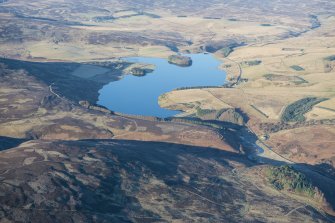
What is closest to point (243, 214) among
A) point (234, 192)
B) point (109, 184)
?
point (234, 192)

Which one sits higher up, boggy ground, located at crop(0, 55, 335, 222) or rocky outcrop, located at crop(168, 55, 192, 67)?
boggy ground, located at crop(0, 55, 335, 222)

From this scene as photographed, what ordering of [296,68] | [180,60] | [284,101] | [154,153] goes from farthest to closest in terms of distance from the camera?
[180,60]
[296,68]
[284,101]
[154,153]

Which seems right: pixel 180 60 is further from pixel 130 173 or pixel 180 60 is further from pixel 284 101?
pixel 130 173

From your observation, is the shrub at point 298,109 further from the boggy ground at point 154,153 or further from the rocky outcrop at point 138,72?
the rocky outcrop at point 138,72

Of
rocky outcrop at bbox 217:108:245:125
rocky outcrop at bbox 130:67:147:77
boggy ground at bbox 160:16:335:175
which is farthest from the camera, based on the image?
rocky outcrop at bbox 130:67:147:77

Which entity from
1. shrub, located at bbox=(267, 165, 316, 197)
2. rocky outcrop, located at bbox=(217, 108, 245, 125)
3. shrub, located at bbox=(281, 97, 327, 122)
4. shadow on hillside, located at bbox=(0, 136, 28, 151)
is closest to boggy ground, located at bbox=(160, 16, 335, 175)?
shrub, located at bbox=(281, 97, 327, 122)

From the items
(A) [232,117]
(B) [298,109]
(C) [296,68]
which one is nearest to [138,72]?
(A) [232,117]

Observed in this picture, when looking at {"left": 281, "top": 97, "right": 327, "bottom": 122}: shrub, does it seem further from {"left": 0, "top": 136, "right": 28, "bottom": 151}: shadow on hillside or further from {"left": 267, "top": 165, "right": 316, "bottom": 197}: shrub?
{"left": 0, "top": 136, "right": 28, "bottom": 151}: shadow on hillside

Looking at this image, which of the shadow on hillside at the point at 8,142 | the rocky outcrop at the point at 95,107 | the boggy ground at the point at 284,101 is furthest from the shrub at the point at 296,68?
the shadow on hillside at the point at 8,142
